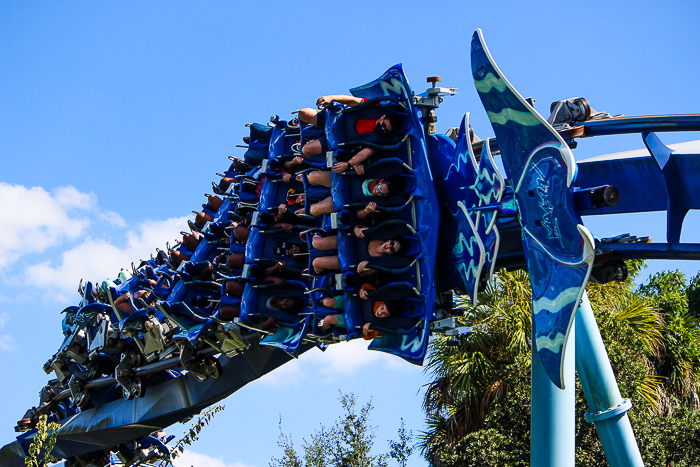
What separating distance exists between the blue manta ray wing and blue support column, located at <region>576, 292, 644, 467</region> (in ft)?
3.12

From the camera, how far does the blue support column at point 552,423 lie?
613 centimetres

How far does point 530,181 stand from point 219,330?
189 inches

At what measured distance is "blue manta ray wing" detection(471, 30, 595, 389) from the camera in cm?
543

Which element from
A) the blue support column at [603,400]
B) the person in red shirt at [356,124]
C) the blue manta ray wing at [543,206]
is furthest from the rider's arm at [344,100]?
the blue support column at [603,400]

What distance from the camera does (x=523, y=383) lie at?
1112 cm

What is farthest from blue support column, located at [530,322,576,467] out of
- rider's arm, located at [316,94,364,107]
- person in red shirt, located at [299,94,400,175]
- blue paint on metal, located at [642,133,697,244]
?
rider's arm, located at [316,94,364,107]

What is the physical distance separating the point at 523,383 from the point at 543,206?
5.92 metres

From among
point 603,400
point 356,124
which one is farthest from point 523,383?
point 356,124

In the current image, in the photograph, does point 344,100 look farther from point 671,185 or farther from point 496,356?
point 496,356

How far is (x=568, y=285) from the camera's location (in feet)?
17.9

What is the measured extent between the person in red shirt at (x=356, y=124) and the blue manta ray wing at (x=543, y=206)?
147 centimetres

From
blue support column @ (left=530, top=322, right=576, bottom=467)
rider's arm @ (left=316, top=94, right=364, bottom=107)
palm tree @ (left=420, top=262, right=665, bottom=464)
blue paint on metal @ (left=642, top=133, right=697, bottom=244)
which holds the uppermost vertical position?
rider's arm @ (left=316, top=94, right=364, bottom=107)

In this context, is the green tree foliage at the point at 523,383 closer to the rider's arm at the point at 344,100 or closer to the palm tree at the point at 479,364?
the palm tree at the point at 479,364

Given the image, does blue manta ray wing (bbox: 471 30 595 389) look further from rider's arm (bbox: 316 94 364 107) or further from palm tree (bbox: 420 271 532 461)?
palm tree (bbox: 420 271 532 461)
